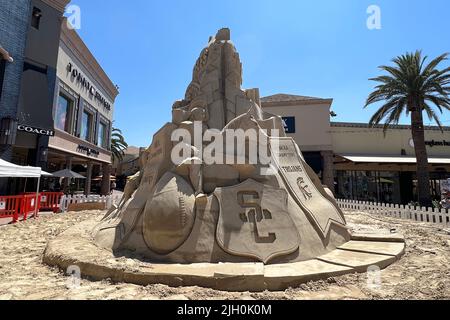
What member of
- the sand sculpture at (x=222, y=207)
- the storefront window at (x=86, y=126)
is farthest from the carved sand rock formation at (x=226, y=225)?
the storefront window at (x=86, y=126)

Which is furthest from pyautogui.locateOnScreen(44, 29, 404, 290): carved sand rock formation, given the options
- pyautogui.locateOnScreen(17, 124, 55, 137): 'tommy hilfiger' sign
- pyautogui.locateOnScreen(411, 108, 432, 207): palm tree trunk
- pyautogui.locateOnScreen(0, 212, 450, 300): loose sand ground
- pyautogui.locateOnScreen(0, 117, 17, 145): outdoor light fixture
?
pyautogui.locateOnScreen(411, 108, 432, 207): palm tree trunk

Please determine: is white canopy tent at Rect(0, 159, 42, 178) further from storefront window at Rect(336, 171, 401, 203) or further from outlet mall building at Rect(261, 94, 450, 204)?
storefront window at Rect(336, 171, 401, 203)

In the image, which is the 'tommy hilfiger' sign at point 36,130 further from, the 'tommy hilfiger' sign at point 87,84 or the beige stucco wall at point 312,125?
the beige stucco wall at point 312,125

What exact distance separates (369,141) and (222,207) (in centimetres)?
2571

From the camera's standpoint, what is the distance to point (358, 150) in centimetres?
2659

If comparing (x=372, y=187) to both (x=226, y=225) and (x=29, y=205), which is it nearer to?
(x=226, y=225)

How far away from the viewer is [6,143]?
14797 mm

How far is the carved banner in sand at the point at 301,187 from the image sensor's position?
5789mm

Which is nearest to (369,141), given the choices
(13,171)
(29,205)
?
(29,205)

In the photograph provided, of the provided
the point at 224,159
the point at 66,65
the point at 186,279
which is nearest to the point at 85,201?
the point at 66,65

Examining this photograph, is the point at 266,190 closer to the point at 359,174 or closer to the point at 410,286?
the point at 410,286

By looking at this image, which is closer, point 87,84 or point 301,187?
point 301,187

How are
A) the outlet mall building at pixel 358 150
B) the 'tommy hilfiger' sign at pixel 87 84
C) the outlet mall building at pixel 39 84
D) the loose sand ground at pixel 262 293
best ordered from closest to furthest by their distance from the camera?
the loose sand ground at pixel 262 293, the outlet mall building at pixel 39 84, the 'tommy hilfiger' sign at pixel 87 84, the outlet mall building at pixel 358 150

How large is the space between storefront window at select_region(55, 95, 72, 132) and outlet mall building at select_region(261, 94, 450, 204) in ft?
52.9
